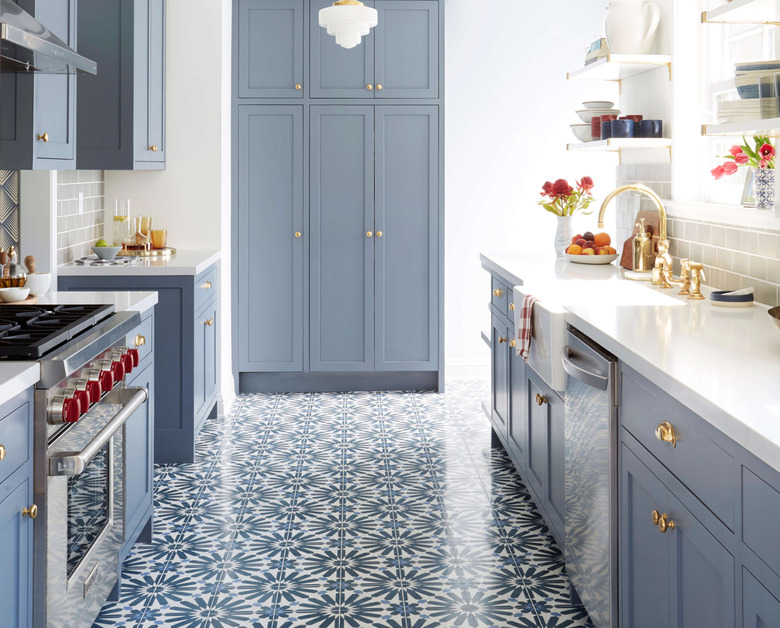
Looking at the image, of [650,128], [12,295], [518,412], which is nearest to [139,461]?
[12,295]

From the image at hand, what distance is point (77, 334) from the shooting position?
2.31m

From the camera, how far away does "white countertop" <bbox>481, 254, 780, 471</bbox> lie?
142 cm

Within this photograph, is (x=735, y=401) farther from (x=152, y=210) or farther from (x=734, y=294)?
(x=152, y=210)

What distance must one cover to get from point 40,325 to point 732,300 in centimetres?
200

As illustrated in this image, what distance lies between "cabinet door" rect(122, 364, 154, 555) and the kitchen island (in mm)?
1374

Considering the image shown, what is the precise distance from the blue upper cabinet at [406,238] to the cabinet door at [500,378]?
1.27m

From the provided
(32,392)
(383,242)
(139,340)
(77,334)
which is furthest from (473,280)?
(32,392)

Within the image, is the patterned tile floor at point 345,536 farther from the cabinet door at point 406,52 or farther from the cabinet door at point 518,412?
the cabinet door at point 406,52

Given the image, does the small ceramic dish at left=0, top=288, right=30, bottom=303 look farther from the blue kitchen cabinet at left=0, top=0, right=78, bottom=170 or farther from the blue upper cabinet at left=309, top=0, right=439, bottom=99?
the blue upper cabinet at left=309, top=0, right=439, bottom=99

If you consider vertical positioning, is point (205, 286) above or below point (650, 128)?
below

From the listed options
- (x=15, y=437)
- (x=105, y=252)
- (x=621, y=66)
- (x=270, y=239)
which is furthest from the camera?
(x=270, y=239)

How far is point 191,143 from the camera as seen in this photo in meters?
4.79

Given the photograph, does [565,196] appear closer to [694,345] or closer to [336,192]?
[336,192]

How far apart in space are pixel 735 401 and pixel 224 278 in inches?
157
